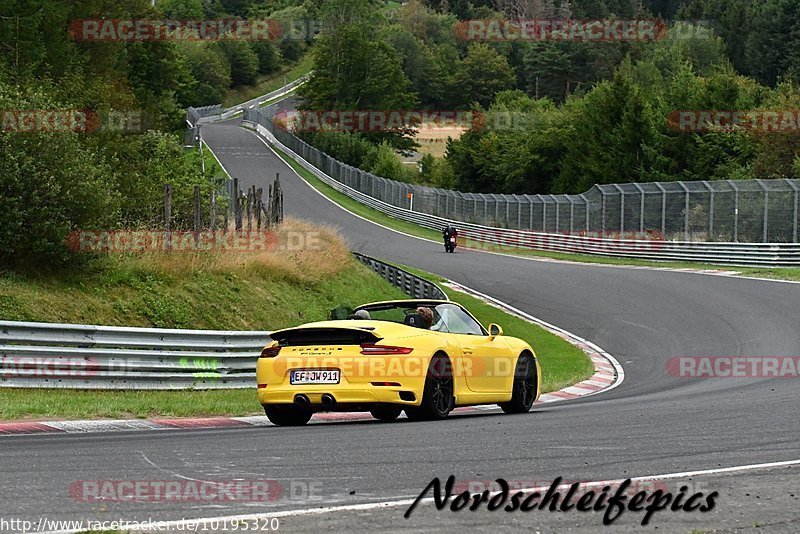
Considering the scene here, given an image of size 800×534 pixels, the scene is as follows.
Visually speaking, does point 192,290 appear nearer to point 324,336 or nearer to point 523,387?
point 523,387

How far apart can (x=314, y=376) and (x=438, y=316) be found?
5.63 feet

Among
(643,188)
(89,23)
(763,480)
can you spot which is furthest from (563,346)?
(89,23)

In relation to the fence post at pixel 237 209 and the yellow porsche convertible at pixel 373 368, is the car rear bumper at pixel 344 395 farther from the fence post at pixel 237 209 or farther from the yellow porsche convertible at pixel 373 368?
the fence post at pixel 237 209

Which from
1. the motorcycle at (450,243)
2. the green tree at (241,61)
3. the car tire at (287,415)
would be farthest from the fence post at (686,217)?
the green tree at (241,61)

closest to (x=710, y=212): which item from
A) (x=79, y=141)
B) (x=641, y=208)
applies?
(x=641, y=208)

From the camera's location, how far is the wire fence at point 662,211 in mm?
40906

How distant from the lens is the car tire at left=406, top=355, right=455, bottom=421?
38.8ft

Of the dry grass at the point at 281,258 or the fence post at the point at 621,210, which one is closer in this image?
the dry grass at the point at 281,258

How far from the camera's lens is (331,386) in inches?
457

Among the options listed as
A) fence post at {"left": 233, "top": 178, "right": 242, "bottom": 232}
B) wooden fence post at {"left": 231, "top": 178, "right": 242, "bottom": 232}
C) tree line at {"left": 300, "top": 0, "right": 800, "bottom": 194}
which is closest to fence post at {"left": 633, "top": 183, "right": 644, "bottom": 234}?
tree line at {"left": 300, "top": 0, "right": 800, "bottom": 194}

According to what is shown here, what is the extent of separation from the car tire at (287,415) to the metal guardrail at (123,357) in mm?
3685

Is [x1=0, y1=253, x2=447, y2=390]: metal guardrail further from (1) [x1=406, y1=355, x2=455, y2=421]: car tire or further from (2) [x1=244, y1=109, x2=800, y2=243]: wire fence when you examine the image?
(2) [x1=244, y1=109, x2=800, y2=243]: wire fence

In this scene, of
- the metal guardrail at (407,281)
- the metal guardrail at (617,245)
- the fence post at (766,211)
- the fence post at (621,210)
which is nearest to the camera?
the metal guardrail at (407,281)

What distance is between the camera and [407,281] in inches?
1289
